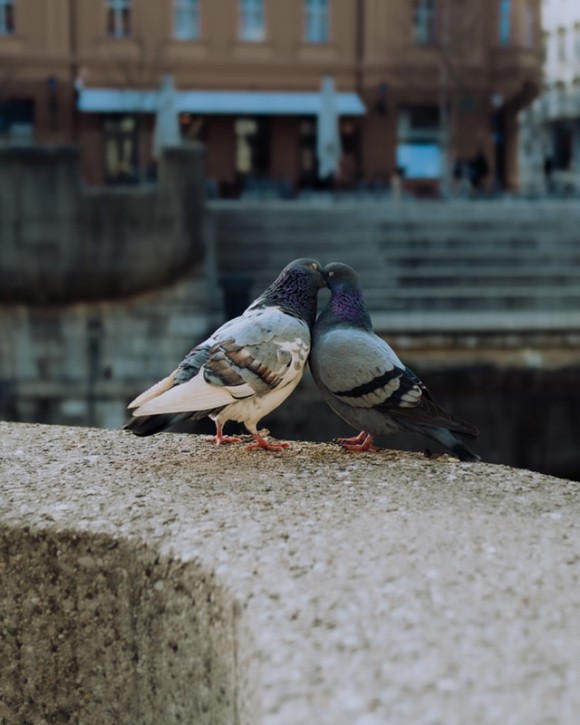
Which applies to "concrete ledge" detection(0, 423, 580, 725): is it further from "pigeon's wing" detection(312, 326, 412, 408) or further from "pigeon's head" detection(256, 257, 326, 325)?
"pigeon's head" detection(256, 257, 326, 325)

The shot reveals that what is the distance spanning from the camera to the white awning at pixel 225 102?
29203 mm

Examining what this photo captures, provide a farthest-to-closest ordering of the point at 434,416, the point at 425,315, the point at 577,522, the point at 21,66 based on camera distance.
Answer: the point at 21,66 < the point at 425,315 < the point at 434,416 < the point at 577,522

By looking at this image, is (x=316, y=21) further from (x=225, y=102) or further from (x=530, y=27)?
(x=530, y=27)

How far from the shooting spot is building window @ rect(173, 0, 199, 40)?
101 ft

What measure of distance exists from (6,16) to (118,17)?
2.44 meters

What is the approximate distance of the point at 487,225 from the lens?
20.8 metres

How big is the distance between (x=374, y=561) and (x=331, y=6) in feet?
95.6

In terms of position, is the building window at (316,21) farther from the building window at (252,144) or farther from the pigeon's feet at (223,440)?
the pigeon's feet at (223,440)

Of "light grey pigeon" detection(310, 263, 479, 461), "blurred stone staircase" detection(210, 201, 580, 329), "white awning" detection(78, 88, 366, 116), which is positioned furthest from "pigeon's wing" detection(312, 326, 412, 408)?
"white awning" detection(78, 88, 366, 116)

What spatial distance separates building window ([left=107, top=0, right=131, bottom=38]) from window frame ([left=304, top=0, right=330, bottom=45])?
3992 millimetres

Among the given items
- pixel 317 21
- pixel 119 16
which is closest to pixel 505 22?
pixel 317 21

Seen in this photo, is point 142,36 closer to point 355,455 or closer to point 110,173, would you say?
point 110,173

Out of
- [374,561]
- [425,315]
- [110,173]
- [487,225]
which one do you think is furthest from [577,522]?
[110,173]

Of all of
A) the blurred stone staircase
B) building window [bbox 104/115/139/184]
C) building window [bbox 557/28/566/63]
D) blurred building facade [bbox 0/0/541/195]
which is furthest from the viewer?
building window [bbox 557/28/566/63]
